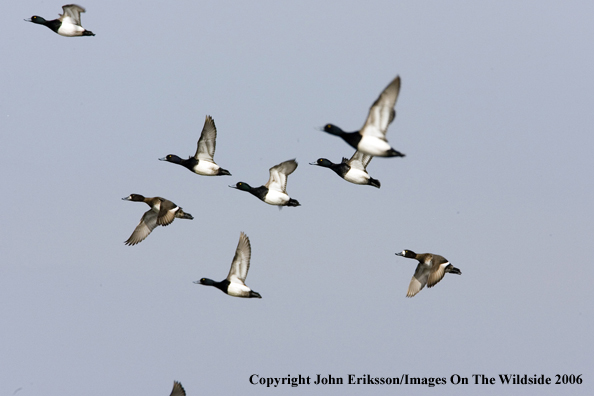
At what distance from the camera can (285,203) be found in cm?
2584

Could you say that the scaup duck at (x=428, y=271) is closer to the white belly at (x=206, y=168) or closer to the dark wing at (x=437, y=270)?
the dark wing at (x=437, y=270)

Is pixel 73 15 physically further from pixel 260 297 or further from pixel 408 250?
pixel 408 250

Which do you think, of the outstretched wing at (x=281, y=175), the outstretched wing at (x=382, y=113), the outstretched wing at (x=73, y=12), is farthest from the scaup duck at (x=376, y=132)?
the outstretched wing at (x=73, y=12)

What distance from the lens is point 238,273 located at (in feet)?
83.4

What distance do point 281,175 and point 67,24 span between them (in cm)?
836

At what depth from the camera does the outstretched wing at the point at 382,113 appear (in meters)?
19.2

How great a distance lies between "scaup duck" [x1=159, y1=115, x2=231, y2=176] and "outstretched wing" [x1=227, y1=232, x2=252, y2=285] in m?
2.17

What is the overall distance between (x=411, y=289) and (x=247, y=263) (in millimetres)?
Result: 5029

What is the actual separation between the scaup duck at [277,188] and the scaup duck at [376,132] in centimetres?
507

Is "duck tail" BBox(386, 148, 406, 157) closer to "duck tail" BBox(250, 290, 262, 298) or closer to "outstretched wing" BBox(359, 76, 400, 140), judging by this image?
"outstretched wing" BBox(359, 76, 400, 140)

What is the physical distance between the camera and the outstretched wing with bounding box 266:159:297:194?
25641 mm

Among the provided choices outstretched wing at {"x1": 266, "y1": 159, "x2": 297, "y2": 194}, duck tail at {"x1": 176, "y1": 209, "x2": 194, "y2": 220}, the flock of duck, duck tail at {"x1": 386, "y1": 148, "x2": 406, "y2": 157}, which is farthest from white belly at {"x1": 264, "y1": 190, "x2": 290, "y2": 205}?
duck tail at {"x1": 386, "y1": 148, "x2": 406, "y2": 157}

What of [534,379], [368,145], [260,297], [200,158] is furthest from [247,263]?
[534,379]

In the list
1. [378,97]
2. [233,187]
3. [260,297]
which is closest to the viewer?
[378,97]
